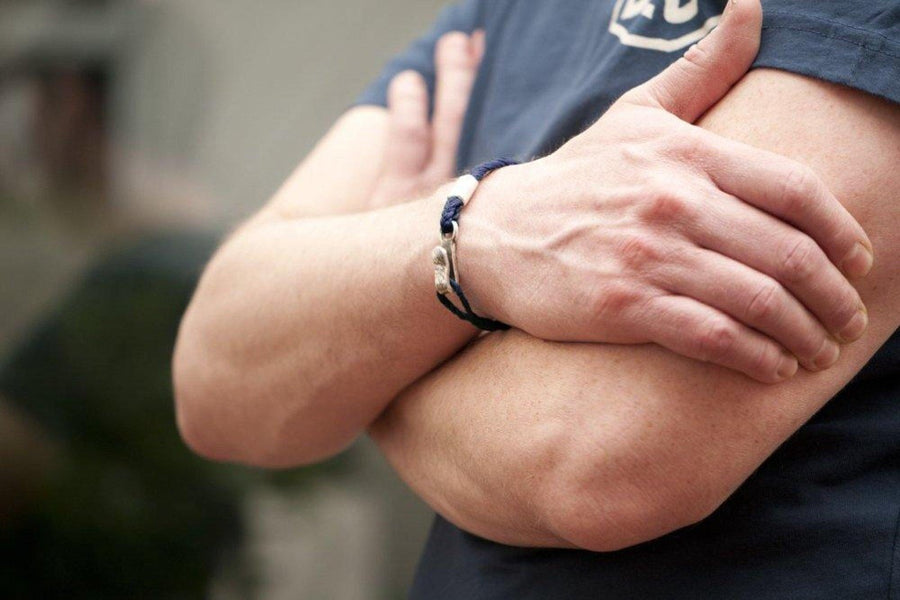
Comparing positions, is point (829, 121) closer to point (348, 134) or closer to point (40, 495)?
point (348, 134)

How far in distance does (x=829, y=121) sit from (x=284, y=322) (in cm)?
66

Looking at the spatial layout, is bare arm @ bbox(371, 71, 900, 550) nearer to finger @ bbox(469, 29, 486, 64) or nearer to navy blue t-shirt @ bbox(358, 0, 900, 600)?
navy blue t-shirt @ bbox(358, 0, 900, 600)

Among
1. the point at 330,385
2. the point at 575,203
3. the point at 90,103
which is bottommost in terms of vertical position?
the point at 90,103

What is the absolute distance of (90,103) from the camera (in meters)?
3.25

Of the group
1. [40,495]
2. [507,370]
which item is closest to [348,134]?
[507,370]

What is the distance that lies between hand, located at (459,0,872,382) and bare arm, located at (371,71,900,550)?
0.03 m

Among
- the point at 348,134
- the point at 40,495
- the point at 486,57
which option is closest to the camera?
the point at 486,57

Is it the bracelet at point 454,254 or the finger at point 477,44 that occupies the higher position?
the finger at point 477,44

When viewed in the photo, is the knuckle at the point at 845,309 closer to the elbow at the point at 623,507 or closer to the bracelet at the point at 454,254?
the elbow at the point at 623,507

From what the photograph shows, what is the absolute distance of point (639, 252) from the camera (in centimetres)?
83

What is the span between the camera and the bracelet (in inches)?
38.3

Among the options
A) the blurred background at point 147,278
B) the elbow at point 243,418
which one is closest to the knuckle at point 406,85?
the elbow at point 243,418

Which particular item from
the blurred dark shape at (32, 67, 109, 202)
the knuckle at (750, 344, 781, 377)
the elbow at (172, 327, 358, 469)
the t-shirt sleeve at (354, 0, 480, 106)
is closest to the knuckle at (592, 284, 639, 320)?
the knuckle at (750, 344, 781, 377)

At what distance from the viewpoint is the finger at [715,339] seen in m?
0.81
